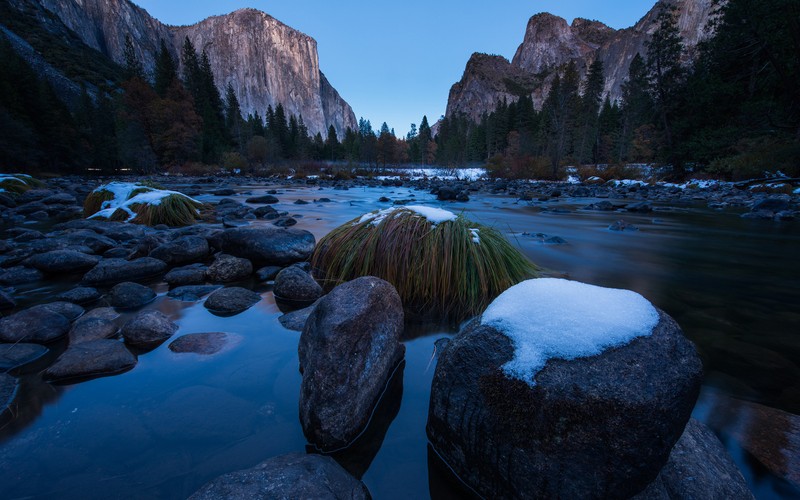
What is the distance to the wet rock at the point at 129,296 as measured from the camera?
2994 mm

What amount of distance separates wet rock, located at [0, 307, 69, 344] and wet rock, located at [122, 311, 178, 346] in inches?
17.6

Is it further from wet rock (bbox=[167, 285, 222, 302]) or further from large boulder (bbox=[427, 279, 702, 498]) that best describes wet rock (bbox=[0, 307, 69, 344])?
large boulder (bbox=[427, 279, 702, 498])

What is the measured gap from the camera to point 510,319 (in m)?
1.37

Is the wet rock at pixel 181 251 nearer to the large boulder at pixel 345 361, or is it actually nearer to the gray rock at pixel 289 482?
the large boulder at pixel 345 361

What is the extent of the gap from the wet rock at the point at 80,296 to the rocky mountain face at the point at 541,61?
14667 cm

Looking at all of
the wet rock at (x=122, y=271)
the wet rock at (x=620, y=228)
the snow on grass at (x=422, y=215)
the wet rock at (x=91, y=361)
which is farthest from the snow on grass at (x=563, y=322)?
the wet rock at (x=620, y=228)

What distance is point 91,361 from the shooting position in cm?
197

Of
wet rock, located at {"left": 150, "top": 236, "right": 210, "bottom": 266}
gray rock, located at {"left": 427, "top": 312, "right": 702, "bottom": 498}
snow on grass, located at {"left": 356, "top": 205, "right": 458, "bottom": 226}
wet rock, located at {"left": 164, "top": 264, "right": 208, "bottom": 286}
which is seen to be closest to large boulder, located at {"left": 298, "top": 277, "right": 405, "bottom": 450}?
gray rock, located at {"left": 427, "top": 312, "right": 702, "bottom": 498}

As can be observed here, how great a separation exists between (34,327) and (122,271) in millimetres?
1558

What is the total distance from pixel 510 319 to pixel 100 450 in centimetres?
191

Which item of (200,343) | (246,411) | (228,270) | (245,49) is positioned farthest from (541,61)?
(246,411)

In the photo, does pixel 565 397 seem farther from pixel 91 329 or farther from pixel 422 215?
pixel 91 329

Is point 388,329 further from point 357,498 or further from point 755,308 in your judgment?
point 755,308

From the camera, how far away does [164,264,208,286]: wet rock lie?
3.61 meters
